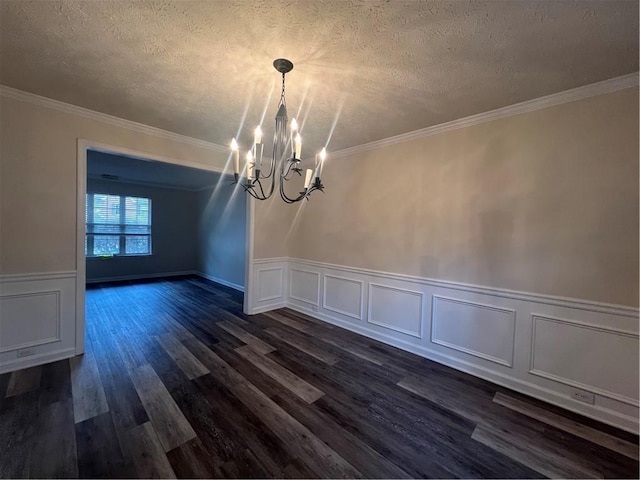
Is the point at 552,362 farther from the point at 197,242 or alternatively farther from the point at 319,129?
the point at 197,242

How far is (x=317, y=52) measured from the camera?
5.82 ft

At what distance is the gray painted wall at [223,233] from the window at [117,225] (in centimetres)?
137

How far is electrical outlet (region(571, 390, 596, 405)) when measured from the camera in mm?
2094

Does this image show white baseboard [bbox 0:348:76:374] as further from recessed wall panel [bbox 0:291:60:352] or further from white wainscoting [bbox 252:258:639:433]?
white wainscoting [bbox 252:258:639:433]

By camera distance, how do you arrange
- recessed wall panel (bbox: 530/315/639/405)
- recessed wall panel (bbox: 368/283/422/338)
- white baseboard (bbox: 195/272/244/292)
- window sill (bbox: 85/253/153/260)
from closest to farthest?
recessed wall panel (bbox: 530/315/639/405), recessed wall panel (bbox: 368/283/422/338), white baseboard (bbox: 195/272/244/292), window sill (bbox: 85/253/153/260)

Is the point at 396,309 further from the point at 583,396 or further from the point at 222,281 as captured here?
the point at 222,281

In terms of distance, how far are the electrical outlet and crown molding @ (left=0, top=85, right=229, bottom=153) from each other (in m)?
4.70

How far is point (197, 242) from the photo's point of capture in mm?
7902

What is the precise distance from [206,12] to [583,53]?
7.73ft

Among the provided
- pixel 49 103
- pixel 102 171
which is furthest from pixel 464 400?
pixel 102 171

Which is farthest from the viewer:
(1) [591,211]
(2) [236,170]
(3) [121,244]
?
(3) [121,244]

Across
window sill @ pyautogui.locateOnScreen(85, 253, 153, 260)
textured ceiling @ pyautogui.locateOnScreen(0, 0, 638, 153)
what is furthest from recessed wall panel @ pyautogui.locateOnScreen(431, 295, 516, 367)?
window sill @ pyautogui.locateOnScreen(85, 253, 153, 260)

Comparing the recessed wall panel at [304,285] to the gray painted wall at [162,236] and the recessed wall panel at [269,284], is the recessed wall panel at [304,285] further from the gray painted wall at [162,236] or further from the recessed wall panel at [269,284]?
the gray painted wall at [162,236]

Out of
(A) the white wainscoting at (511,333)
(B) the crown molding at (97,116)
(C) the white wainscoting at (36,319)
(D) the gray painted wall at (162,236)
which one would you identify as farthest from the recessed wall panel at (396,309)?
(D) the gray painted wall at (162,236)
